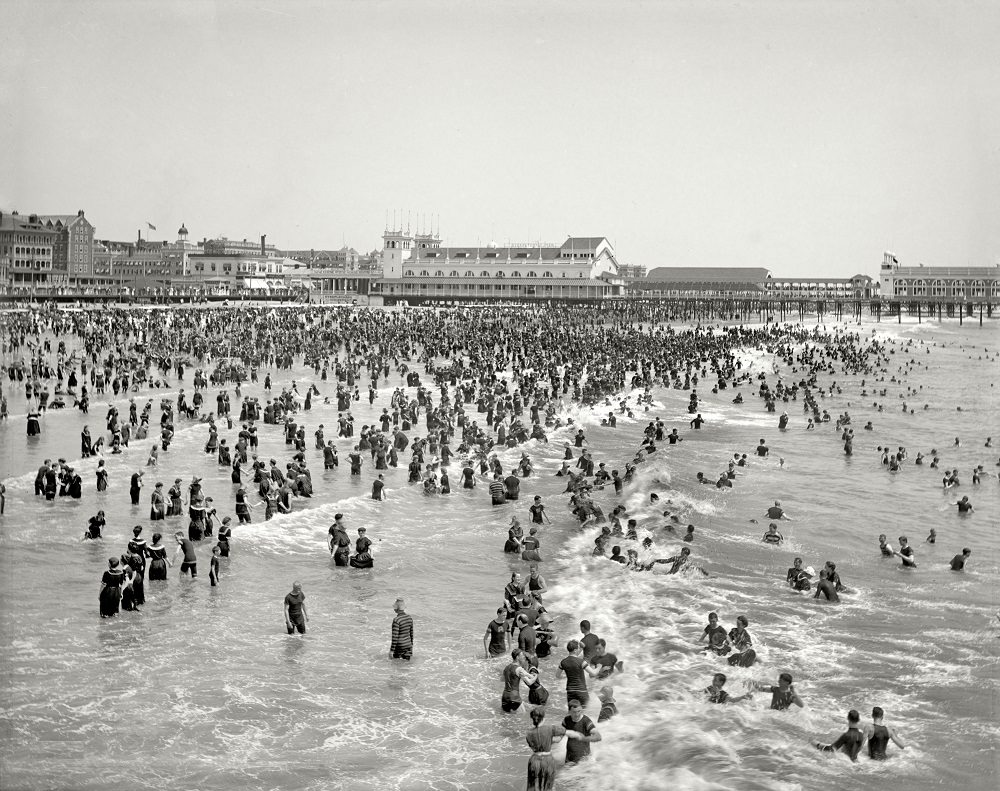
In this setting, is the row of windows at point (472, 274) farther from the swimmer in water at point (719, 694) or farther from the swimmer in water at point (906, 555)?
the swimmer in water at point (719, 694)

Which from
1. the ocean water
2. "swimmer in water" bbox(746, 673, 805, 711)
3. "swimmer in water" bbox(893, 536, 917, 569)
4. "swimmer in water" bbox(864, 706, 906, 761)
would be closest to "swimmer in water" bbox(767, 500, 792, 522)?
the ocean water

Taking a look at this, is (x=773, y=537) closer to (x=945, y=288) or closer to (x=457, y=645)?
(x=457, y=645)

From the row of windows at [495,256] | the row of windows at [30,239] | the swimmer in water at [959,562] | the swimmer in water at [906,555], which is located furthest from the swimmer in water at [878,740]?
the row of windows at [495,256]

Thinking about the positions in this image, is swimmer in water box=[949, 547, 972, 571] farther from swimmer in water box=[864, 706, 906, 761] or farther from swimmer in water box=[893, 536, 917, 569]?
swimmer in water box=[864, 706, 906, 761]

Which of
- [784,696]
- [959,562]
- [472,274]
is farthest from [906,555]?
[472,274]

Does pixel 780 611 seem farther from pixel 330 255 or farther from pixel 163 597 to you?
pixel 330 255
